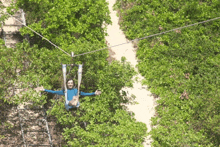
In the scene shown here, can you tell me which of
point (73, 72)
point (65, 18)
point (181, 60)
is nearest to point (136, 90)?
point (181, 60)

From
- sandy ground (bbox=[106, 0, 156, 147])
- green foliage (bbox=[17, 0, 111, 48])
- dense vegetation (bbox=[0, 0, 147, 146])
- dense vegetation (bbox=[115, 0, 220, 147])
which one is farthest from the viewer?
sandy ground (bbox=[106, 0, 156, 147])

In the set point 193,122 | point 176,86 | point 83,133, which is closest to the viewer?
point 83,133

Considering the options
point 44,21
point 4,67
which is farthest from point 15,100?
point 44,21

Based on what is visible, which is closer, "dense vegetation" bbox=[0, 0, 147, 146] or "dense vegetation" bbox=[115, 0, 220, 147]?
"dense vegetation" bbox=[0, 0, 147, 146]

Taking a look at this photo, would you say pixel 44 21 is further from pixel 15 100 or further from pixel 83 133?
pixel 83 133

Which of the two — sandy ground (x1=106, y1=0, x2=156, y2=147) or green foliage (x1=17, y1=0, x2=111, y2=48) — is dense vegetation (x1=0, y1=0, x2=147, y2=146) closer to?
green foliage (x1=17, y1=0, x2=111, y2=48)

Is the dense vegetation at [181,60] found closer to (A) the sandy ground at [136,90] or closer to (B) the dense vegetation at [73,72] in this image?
(A) the sandy ground at [136,90]

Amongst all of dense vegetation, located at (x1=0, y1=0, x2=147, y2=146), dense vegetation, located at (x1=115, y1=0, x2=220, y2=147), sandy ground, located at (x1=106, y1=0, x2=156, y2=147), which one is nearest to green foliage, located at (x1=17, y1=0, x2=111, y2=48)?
dense vegetation, located at (x1=0, y1=0, x2=147, y2=146)
